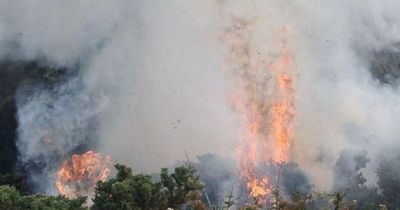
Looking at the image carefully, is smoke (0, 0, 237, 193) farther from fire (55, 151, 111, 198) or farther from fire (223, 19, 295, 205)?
fire (223, 19, 295, 205)

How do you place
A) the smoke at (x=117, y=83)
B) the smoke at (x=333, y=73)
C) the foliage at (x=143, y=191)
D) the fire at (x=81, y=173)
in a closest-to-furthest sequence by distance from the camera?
the foliage at (x=143, y=191), the fire at (x=81, y=173), the smoke at (x=333, y=73), the smoke at (x=117, y=83)

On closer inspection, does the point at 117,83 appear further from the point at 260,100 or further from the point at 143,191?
the point at 143,191

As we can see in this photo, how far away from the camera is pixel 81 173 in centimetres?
5400

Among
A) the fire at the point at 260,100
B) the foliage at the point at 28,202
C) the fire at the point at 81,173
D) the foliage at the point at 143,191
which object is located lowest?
the foliage at the point at 28,202

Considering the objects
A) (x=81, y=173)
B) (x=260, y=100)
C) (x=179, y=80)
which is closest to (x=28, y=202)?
(x=81, y=173)

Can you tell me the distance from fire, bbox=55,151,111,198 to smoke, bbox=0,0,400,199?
1070 millimetres

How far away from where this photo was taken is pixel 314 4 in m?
61.7

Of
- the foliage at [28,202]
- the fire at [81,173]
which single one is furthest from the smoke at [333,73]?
the foliage at [28,202]

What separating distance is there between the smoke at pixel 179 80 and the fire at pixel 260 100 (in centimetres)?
33

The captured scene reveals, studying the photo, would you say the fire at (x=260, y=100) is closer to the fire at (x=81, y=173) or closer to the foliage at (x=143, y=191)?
the fire at (x=81, y=173)

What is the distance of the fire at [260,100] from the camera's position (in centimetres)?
5328

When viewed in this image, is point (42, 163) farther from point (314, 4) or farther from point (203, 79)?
point (314, 4)

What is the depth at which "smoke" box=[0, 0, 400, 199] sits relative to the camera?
55.8 meters

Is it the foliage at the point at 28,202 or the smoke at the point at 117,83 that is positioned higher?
the smoke at the point at 117,83
